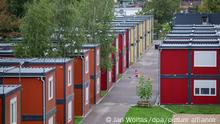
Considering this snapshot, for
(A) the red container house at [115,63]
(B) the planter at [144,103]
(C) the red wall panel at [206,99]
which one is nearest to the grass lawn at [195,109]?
(C) the red wall panel at [206,99]

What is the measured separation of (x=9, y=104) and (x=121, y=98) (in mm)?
22911

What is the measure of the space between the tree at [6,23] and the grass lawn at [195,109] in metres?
16.0

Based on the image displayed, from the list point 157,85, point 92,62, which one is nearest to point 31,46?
point 92,62

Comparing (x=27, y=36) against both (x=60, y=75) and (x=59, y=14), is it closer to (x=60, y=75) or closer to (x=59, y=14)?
(x=59, y=14)

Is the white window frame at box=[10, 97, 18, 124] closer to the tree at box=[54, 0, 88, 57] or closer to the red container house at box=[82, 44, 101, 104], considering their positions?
the tree at box=[54, 0, 88, 57]

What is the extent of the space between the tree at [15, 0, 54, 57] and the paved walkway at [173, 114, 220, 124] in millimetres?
8929

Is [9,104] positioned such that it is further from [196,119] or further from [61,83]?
[196,119]

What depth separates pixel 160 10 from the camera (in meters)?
114

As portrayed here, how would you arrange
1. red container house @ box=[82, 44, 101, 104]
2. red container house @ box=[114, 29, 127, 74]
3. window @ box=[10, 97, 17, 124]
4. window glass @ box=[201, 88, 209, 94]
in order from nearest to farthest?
window @ box=[10, 97, 17, 124]
red container house @ box=[82, 44, 101, 104]
window glass @ box=[201, 88, 209, 94]
red container house @ box=[114, 29, 127, 74]

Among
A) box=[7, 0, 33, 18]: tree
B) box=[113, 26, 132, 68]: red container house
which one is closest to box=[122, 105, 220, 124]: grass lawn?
box=[7, 0, 33, 18]: tree

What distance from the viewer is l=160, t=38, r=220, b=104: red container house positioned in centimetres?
4512

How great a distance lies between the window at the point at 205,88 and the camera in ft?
148

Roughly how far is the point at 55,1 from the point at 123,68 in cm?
2515

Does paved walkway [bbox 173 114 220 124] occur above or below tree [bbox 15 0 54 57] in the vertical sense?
below
